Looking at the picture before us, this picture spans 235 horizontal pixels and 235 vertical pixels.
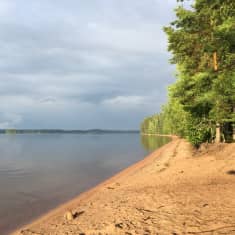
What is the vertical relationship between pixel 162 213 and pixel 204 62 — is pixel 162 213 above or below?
below

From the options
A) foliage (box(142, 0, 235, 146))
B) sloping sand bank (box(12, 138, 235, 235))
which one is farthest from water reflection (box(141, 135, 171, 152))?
sloping sand bank (box(12, 138, 235, 235))

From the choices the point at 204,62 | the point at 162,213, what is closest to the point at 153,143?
the point at 204,62

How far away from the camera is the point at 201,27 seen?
25.4 metres

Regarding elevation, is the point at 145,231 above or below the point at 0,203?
above

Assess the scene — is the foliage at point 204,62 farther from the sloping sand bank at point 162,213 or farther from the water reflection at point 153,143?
the water reflection at point 153,143

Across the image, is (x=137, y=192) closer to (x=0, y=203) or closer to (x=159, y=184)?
(x=159, y=184)

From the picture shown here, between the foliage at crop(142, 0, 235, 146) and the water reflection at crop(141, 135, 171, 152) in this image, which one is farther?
the water reflection at crop(141, 135, 171, 152)

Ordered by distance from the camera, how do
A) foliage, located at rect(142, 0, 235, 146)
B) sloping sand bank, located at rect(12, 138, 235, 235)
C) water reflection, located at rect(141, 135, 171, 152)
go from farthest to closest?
water reflection, located at rect(141, 135, 171, 152) < foliage, located at rect(142, 0, 235, 146) < sloping sand bank, located at rect(12, 138, 235, 235)

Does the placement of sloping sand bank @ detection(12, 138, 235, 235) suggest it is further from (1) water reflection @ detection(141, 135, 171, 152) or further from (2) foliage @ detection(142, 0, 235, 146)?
(1) water reflection @ detection(141, 135, 171, 152)

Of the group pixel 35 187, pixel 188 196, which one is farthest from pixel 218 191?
pixel 35 187

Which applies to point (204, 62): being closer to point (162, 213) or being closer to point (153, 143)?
point (162, 213)

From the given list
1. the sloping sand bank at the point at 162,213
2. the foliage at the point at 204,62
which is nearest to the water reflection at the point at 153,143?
the foliage at the point at 204,62

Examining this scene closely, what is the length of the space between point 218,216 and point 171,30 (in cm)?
2131

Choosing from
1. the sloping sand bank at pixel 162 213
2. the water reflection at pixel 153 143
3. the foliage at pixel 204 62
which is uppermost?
the foliage at pixel 204 62
